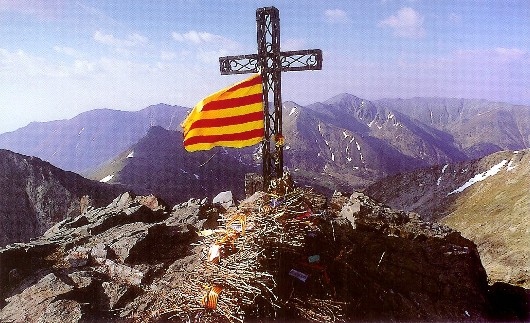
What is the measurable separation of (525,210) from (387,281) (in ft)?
106

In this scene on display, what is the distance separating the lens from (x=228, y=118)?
37.8 feet

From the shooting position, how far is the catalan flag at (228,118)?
444 inches

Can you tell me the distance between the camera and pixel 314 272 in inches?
262

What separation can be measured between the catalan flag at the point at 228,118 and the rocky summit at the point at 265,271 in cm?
267

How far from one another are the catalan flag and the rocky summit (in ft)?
8.75

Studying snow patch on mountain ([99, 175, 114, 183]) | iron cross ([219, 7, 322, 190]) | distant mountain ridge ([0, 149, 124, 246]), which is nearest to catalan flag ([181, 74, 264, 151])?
iron cross ([219, 7, 322, 190])

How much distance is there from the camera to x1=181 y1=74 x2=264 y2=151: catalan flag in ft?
37.0

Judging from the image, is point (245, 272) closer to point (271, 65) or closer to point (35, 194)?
point (271, 65)

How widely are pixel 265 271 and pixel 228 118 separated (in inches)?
267

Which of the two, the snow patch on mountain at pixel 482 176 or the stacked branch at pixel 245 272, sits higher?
the stacked branch at pixel 245 272

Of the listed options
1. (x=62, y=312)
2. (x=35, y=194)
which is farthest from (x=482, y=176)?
(x=35, y=194)

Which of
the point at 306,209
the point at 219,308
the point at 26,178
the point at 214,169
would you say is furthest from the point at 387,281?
the point at 214,169

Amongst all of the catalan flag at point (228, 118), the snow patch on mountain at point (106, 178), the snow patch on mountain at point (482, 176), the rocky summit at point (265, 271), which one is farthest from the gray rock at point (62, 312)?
the snow patch on mountain at point (106, 178)

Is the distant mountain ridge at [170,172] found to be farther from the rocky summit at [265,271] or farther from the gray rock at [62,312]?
the gray rock at [62,312]
